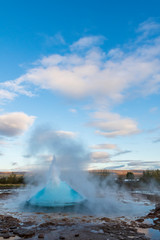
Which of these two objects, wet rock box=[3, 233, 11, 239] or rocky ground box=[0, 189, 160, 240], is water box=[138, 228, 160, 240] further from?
wet rock box=[3, 233, 11, 239]

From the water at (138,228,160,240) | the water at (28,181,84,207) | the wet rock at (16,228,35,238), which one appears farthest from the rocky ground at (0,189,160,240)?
the water at (28,181,84,207)

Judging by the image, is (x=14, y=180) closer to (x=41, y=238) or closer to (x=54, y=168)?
(x=54, y=168)

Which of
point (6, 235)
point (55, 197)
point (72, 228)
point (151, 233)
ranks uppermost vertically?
point (55, 197)

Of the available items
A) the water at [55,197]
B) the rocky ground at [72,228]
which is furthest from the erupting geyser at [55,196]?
the rocky ground at [72,228]

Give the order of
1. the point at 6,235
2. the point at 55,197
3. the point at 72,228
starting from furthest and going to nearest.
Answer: the point at 55,197 → the point at 72,228 → the point at 6,235

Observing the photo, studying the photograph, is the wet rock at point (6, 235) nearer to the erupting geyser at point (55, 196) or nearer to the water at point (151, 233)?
the water at point (151, 233)

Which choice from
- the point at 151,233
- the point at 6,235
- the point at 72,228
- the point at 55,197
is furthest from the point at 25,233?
the point at 55,197

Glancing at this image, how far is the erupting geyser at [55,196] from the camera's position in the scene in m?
29.7

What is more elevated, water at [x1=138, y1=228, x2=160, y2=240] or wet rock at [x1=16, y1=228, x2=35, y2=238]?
wet rock at [x1=16, y1=228, x2=35, y2=238]

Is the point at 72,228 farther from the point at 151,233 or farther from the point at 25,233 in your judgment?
the point at 151,233

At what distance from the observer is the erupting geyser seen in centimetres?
2970

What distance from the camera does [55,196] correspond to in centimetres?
3103

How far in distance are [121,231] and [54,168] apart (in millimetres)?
23072

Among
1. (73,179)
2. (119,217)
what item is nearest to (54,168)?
(73,179)
